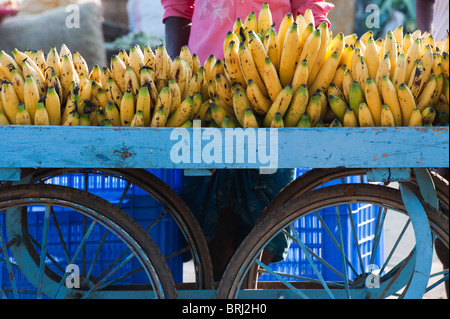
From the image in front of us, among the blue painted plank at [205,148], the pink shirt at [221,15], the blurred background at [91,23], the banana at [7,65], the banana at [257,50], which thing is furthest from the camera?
the blurred background at [91,23]

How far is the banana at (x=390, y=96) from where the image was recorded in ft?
4.88

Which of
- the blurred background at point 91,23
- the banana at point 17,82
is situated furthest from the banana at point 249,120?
the blurred background at point 91,23

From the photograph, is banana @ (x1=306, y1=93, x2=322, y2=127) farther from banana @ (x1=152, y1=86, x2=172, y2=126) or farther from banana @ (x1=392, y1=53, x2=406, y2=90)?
banana @ (x1=152, y1=86, x2=172, y2=126)

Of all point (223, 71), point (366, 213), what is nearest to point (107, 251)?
point (223, 71)

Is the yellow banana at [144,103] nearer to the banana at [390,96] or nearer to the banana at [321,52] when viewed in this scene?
the banana at [321,52]

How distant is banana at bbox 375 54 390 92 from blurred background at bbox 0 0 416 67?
3.89 m

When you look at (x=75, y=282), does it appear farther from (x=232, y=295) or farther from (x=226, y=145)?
(x=226, y=145)

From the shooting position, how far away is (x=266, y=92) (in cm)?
161

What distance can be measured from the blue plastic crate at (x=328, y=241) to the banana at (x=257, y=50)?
37.9 inches

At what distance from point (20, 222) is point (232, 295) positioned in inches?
38.6

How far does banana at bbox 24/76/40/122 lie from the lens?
5.09ft

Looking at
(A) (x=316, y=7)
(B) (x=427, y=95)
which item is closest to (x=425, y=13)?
(A) (x=316, y=7)

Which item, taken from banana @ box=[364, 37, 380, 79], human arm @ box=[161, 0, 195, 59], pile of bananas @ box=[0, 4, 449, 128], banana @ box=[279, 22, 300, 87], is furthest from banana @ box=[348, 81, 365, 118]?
human arm @ box=[161, 0, 195, 59]

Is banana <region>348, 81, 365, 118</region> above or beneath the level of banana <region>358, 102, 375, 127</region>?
above
